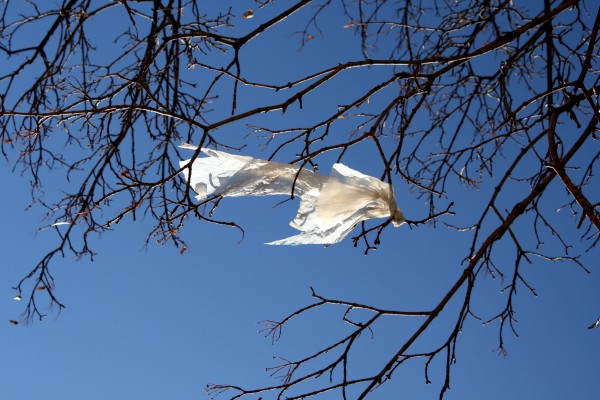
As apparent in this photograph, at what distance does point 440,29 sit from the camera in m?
3.02

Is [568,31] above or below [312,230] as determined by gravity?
above

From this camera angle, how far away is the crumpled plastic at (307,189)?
1919 mm

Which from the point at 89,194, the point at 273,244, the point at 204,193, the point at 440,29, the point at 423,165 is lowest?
the point at 273,244

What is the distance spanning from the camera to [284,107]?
189cm

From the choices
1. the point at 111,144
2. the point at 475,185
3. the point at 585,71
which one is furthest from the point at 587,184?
the point at 111,144

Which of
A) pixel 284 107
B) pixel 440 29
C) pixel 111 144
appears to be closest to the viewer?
pixel 284 107

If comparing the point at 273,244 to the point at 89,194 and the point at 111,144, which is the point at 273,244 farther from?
the point at 89,194

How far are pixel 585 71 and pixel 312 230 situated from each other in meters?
1.05

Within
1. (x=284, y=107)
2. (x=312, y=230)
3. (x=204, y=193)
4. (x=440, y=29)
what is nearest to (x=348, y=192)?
(x=312, y=230)

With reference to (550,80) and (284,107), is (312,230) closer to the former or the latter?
(284,107)

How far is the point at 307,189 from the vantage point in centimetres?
202

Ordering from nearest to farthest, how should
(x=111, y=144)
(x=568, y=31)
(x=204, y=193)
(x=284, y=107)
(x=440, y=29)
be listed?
1. (x=284, y=107)
2. (x=204, y=193)
3. (x=111, y=144)
4. (x=568, y=31)
5. (x=440, y=29)

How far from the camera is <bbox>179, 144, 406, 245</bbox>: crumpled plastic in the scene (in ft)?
6.30

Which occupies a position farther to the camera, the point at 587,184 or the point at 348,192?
the point at 587,184
